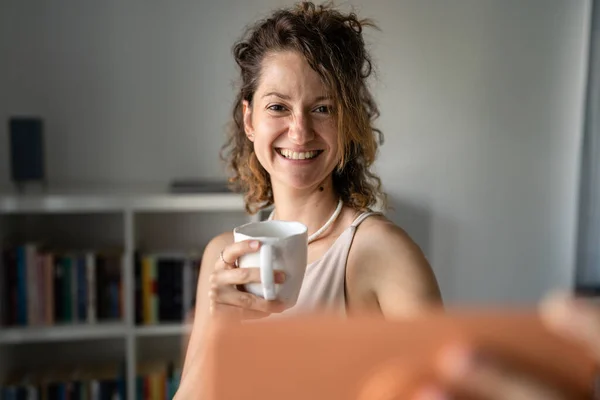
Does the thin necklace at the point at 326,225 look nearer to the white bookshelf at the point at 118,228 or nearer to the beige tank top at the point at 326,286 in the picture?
the beige tank top at the point at 326,286

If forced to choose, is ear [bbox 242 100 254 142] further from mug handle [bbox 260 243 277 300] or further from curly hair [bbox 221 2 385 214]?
mug handle [bbox 260 243 277 300]

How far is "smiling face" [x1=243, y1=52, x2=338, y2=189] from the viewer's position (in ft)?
2.76

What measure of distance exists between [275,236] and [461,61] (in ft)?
6.41

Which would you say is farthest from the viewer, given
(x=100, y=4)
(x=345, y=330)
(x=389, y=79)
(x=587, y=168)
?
(x=587, y=168)

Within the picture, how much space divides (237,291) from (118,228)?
168 centimetres

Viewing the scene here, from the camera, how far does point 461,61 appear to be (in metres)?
2.39

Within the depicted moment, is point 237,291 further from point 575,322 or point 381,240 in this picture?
point 575,322

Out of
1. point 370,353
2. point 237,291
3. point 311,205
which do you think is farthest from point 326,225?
point 370,353

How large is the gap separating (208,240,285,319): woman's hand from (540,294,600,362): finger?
37 centimetres

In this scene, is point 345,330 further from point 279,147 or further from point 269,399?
point 279,147

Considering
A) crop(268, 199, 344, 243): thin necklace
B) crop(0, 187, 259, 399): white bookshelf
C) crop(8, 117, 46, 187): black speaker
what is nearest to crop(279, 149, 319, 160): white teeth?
crop(268, 199, 344, 243): thin necklace

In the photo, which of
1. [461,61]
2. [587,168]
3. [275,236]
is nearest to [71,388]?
[275,236]

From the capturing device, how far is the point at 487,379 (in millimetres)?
242

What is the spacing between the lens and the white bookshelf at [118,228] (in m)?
1.90
